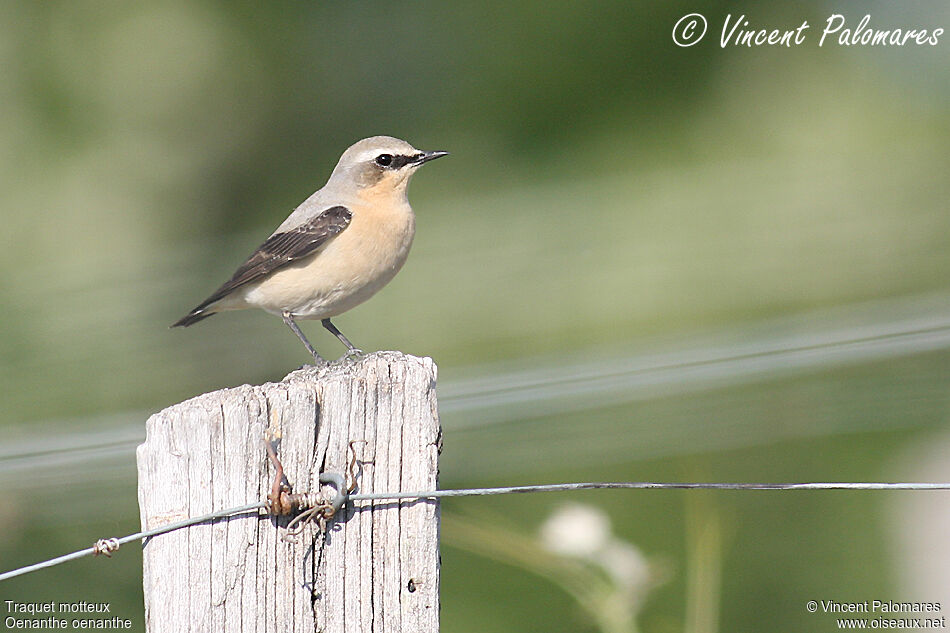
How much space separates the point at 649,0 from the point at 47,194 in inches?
172

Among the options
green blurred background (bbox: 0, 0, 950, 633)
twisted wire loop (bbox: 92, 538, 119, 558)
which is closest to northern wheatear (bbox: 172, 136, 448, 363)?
green blurred background (bbox: 0, 0, 950, 633)

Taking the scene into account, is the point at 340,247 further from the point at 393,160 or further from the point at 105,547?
the point at 105,547

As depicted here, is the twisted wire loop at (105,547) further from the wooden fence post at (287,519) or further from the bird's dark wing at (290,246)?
the bird's dark wing at (290,246)

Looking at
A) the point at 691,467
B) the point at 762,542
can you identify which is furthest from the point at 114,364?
the point at 762,542

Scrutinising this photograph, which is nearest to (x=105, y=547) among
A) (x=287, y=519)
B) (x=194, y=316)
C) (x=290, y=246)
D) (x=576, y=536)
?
(x=287, y=519)

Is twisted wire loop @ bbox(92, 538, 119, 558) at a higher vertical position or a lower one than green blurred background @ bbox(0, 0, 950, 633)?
lower

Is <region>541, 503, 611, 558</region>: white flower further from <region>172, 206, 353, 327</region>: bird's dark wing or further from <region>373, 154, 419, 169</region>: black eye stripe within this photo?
<region>373, 154, 419, 169</region>: black eye stripe

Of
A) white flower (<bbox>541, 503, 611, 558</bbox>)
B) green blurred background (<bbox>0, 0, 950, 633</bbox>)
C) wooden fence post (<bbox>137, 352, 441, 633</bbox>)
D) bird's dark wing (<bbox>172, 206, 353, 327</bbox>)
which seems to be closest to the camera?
wooden fence post (<bbox>137, 352, 441, 633</bbox>)

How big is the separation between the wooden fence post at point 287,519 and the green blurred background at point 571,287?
3.73 ft

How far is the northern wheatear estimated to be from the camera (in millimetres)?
4289

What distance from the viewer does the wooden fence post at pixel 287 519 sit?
216cm

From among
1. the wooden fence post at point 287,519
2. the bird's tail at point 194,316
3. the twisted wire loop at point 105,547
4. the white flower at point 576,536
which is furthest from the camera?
the bird's tail at point 194,316

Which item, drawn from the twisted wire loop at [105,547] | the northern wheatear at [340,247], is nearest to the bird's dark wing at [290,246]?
the northern wheatear at [340,247]

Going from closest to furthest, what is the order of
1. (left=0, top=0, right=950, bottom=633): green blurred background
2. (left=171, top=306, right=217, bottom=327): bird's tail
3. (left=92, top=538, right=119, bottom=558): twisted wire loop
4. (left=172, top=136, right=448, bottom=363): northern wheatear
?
(left=92, top=538, right=119, bottom=558): twisted wire loop < (left=172, top=136, right=448, bottom=363): northern wheatear < (left=171, top=306, right=217, bottom=327): bird's tail < (left=0, top=0, right=950, bottom=633): green blurred background
